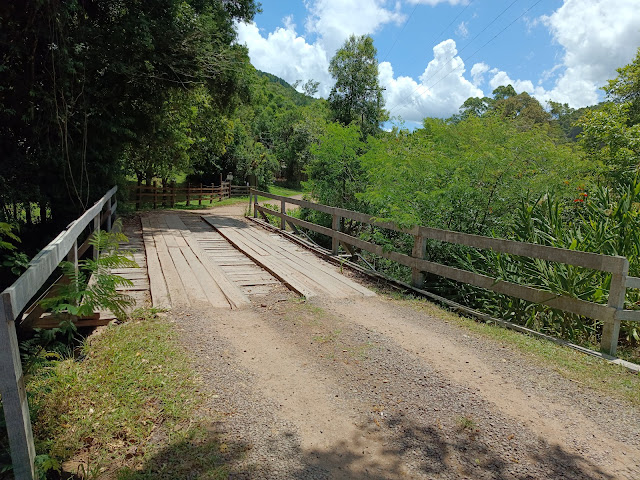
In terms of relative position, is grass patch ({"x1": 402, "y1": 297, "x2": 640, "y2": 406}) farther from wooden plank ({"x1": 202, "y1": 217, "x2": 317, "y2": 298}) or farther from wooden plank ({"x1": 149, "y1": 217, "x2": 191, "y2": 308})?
wooden plank ({"x1": 149, "y1": 217, "x2": 191, "y2": 308})

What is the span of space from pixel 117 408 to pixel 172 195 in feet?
81.0

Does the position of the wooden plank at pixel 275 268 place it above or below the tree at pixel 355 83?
below

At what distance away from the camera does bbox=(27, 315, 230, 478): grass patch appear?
2.59m

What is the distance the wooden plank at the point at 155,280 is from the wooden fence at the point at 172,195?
54.1 feet

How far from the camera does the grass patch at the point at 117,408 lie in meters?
2.59

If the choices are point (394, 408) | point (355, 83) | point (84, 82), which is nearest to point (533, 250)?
point (394, 408)

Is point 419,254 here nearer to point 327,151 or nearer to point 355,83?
point 327,151

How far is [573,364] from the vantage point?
4.10 metres

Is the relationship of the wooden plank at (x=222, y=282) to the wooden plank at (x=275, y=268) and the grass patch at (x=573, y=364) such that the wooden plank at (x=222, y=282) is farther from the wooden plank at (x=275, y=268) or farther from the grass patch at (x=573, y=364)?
the grass patch at (x=573, y=364)

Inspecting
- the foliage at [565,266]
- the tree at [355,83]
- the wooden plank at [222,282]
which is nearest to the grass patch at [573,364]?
the foliage at [565,266]

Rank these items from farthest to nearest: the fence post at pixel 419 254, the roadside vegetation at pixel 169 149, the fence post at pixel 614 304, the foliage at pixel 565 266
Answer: the fence post at pixel 419 254
the foliage at pixel 565 266
the fence post at pixel 614 304
the roadside vegetation at pixel 169 149

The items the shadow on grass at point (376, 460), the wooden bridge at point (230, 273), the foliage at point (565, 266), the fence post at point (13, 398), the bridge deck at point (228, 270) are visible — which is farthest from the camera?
the bridge deck at point (228, 270)

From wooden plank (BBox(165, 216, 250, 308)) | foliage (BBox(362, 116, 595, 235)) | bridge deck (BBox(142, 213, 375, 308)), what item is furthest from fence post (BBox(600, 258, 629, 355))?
wooden plank (BBox(165, 216, 250, 308))

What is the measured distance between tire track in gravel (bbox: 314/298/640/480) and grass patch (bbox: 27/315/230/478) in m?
2.17
